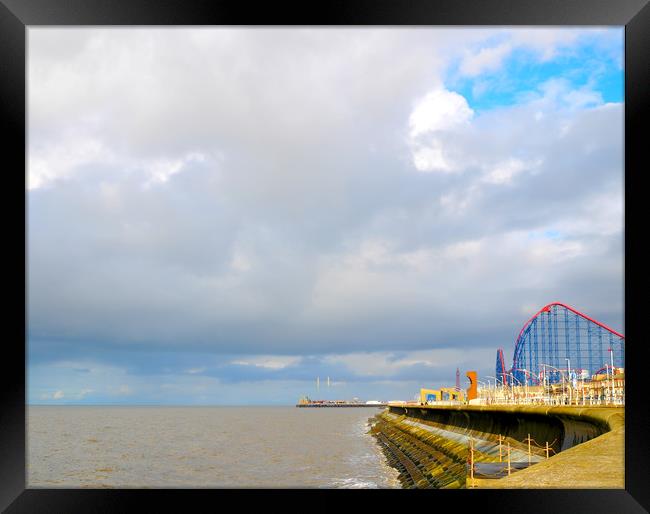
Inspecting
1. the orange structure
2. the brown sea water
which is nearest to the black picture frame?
the brown sea water

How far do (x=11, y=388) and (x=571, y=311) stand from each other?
43.6 meters

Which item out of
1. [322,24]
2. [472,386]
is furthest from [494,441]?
[472,386]

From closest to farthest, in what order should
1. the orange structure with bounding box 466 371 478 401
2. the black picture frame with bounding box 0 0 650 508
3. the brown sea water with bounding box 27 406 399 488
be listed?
the black picture frame with bounding box 0 0 650 508, the brown sea water with bounding box 27 406 399 488, the orange structure with bounding box 466 371 478 401

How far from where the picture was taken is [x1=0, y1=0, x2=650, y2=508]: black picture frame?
4.32 meters

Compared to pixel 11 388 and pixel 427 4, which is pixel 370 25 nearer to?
pixel 427 4

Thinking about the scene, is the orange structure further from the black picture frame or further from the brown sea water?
the black picture frame

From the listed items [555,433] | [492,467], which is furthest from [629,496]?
[555,433]

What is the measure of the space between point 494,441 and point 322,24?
20833mm

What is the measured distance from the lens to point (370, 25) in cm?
449

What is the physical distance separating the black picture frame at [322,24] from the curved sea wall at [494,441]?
678cm

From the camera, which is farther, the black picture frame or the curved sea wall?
the curved sea wall

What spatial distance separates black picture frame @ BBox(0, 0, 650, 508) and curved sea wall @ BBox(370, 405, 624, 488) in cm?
678

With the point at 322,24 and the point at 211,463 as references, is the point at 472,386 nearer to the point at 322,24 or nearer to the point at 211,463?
the point at 211,463

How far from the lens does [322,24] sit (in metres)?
4.52
